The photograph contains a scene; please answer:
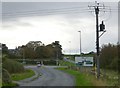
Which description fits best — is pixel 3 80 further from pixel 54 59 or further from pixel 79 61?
pixel 54 59

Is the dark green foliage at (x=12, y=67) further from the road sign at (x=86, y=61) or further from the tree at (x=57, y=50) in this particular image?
the tree at (x=57, y=50)

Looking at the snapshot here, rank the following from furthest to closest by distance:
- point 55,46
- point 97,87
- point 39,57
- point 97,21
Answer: point 55,46 < point 39,57 < point 97,21 < point 97,87

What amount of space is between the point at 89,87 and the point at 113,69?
5331cm

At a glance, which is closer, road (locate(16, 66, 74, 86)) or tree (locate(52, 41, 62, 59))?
road (locate(16, 66, 74, 86))

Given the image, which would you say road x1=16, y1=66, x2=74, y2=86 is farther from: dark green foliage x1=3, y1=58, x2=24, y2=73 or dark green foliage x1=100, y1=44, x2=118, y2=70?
dark green foliage x1=100, y1=44, x2=118, y2=70

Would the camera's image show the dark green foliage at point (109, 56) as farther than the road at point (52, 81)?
Yes

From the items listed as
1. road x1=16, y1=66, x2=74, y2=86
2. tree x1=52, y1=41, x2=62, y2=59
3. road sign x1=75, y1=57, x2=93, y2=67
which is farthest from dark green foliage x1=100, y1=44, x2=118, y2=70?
tree x1=52, y1=41, x2=62, y2=59

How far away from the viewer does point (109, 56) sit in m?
83.1

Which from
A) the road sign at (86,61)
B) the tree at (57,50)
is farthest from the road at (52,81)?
the tree at (57,50)

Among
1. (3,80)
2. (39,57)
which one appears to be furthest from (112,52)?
(39,57)

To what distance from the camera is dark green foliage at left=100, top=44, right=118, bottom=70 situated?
260 feet

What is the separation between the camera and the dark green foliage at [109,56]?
79150 mm

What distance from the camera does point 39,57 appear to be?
16312 cm

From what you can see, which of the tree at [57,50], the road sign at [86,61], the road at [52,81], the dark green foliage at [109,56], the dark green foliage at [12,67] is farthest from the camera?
the tree at [57,50]
